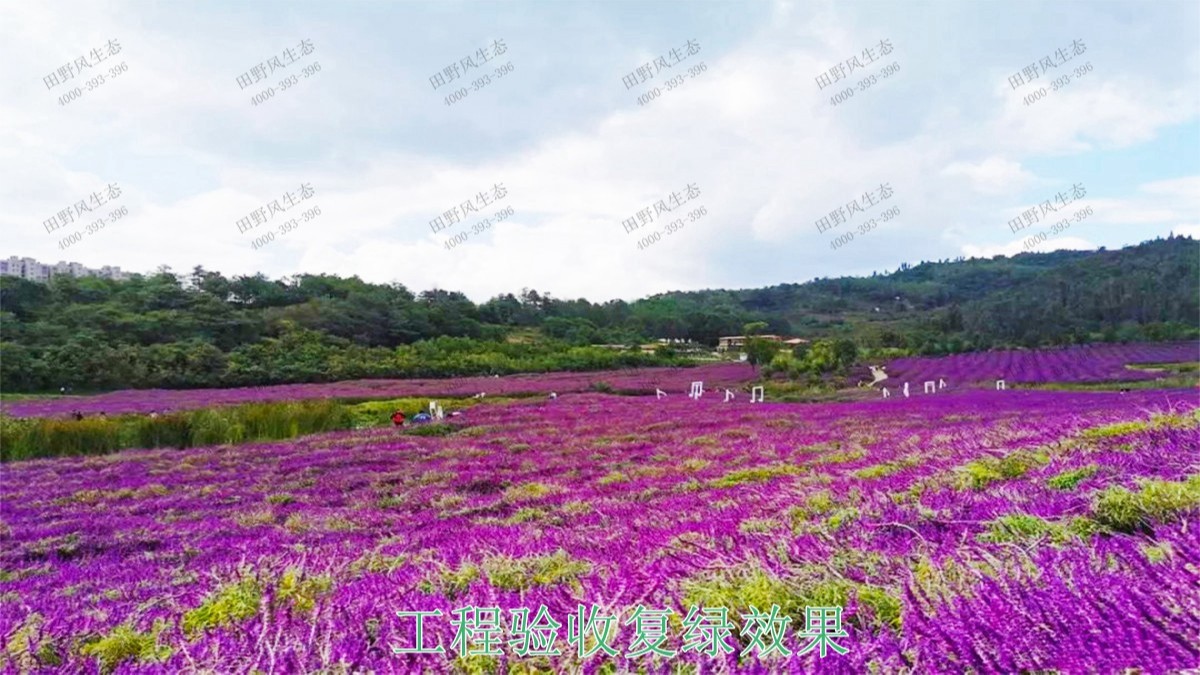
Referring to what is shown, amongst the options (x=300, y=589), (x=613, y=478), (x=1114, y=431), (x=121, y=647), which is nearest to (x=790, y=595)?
(x=300, y=589)

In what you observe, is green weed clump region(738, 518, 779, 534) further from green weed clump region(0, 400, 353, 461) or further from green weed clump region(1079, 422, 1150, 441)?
green weed clump region(0, 400, 353, 461)

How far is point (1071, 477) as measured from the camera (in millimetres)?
3270

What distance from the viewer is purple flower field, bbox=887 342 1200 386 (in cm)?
2202

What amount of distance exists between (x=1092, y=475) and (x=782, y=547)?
1815 mm

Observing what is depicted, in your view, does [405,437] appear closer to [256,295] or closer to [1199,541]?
[1199,541]

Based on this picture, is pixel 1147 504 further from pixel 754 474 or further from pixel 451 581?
pixel 754 474

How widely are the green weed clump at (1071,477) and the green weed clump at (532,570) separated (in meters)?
2.34

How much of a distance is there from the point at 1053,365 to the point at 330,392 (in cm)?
2800

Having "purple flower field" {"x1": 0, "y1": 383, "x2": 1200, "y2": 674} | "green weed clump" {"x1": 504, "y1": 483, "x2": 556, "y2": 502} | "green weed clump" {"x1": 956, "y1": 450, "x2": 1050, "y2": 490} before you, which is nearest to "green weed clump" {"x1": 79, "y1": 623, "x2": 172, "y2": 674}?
"purple flower field" {"x1": 0, "y1": 383, "x2": 1200, "y2": 674}

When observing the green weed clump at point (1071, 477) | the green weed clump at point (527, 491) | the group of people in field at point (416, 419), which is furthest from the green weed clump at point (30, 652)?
the group of people in field at point (416, 419)

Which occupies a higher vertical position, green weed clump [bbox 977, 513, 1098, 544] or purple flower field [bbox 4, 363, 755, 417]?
purple flower field [bbox 4, 363, 755, 417]

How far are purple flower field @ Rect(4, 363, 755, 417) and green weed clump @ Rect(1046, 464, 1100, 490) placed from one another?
18.3 m

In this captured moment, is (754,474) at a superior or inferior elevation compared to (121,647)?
inferior

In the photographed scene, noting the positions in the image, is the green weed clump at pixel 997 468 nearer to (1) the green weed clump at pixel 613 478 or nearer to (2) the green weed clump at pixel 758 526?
(2) the green weed clump at pixel 758 526
